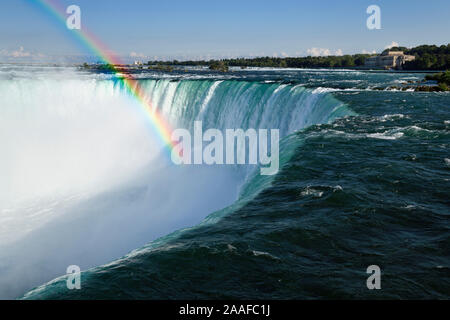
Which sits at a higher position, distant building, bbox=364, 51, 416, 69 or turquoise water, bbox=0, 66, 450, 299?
distant building, bbox=364, 51, 416, 69

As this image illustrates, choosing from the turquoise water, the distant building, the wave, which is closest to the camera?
the turquoise water

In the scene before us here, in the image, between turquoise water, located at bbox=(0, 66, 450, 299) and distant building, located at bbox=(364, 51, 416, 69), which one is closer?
turquoise water, located at bbox=(0, 66, 450, 299)

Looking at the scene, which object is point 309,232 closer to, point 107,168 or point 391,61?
point 107,168

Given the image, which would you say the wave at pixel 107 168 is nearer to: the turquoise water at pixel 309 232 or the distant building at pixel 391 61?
the turquoise water at pixel 309 232

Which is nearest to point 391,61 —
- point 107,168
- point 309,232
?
point 107,168

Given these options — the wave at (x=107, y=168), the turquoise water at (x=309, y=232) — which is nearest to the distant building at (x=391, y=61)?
the wave at (x=107, y=168)

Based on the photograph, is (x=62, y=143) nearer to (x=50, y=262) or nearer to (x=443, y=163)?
(x=50, y=262)

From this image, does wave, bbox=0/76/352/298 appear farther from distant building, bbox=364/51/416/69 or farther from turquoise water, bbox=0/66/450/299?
distant building, bbox=364/51/416/69

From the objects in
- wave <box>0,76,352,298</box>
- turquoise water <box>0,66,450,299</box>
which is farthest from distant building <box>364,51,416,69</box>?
turquoise water <box>0,66,450,299</box>
